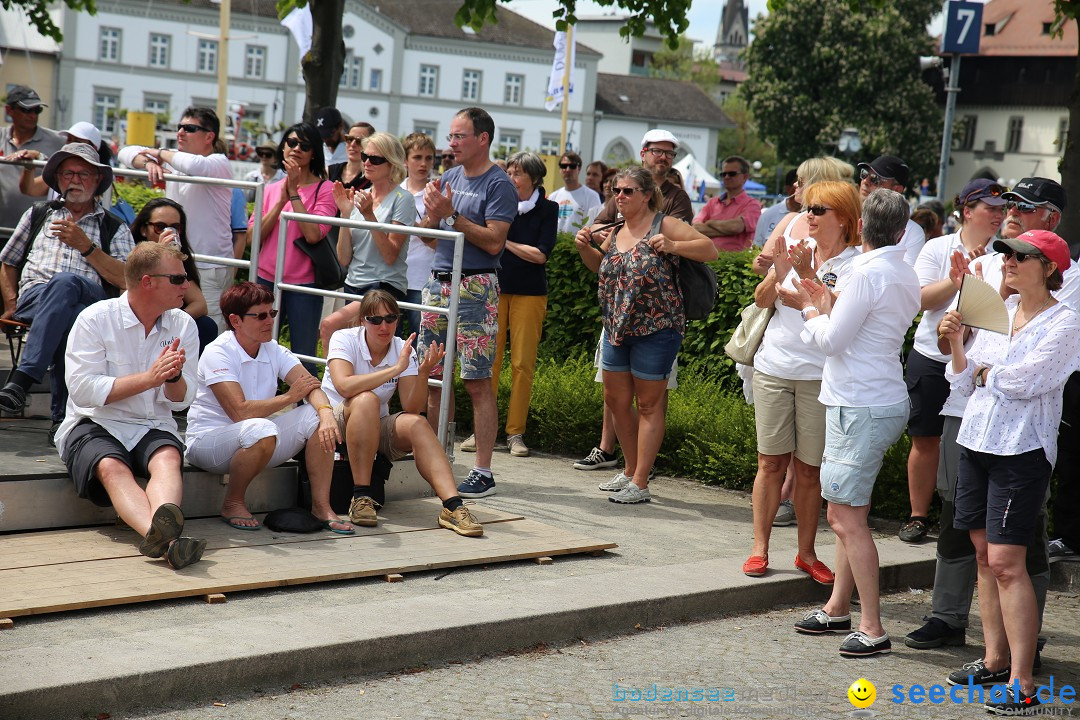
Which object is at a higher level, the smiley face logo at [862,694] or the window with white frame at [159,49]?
the window with white frame at [159,49]

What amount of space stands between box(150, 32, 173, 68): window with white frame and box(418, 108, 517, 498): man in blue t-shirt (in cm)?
6704

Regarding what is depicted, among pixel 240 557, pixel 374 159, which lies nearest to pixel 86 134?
pixel 374 159

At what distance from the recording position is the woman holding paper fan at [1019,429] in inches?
192

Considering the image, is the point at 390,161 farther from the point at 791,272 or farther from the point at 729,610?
the point at 729,610

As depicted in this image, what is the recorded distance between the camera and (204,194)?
27.8ft

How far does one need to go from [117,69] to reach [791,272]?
68.5 meters

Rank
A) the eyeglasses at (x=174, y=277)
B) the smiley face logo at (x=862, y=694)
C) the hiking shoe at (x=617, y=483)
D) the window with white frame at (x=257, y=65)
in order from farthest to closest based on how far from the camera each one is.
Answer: the window with white frame at (x=257, y=65) → the hiking shoe at (x=617, y=483) → the eyeglasses at (x=174, y=277) → the smiley face logo at (x=862, y=694)

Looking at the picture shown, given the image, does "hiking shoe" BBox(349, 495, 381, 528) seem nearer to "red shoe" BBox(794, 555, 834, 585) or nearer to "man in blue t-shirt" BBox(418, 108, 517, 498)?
"man in blue t-shirt" BBox(418, 108, 517, 498)

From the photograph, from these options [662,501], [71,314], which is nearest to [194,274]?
[71,314]

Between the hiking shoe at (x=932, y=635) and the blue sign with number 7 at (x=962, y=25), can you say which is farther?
the blue sign with number 7 at (x=962, y=25)

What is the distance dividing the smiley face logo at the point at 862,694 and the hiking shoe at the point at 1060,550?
8.76 feet

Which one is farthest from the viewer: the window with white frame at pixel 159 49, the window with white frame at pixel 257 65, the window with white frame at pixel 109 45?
the window with white frame at pixel 257 65

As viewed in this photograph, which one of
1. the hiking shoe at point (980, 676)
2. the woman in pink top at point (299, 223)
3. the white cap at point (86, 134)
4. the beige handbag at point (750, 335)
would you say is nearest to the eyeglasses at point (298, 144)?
the woman in pink top at point (299, 223)

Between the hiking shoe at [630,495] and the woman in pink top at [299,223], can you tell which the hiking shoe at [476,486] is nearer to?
the hiking shoe at [630,495]
